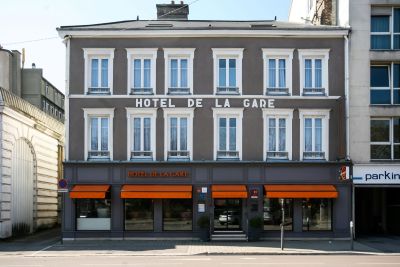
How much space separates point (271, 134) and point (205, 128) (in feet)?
11.3

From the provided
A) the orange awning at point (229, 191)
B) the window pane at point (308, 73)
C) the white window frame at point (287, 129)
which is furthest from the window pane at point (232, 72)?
the orange awning at point (229, 191)

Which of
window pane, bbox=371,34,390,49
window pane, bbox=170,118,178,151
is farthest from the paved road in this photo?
window pane, bbox=371,34,390,49

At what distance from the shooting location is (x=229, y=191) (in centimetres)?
3120

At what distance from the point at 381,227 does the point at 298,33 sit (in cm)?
1346

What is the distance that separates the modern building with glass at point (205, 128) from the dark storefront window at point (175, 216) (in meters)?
0.05

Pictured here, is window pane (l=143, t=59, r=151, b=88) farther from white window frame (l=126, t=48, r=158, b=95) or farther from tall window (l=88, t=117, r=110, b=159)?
tall window (l=88, t=117, r=110, b=159)

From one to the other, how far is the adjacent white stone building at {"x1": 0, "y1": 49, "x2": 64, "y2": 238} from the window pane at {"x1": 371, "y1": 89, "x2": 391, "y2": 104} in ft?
62.4

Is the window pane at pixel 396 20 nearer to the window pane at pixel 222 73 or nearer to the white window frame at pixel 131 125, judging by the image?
the window pane at pixel 222 73

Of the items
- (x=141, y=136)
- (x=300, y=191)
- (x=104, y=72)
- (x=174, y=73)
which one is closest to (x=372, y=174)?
(x=300, y=191)

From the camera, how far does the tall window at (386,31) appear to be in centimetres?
3266

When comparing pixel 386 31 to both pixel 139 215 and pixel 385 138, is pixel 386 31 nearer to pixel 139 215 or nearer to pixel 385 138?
pixel 385 138

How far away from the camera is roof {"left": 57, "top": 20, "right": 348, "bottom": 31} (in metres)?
32.1

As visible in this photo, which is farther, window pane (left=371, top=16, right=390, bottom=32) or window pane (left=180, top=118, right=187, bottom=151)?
window pane (left=371, top=16, right=390, bottom=32)

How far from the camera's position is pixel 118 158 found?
3192cm
